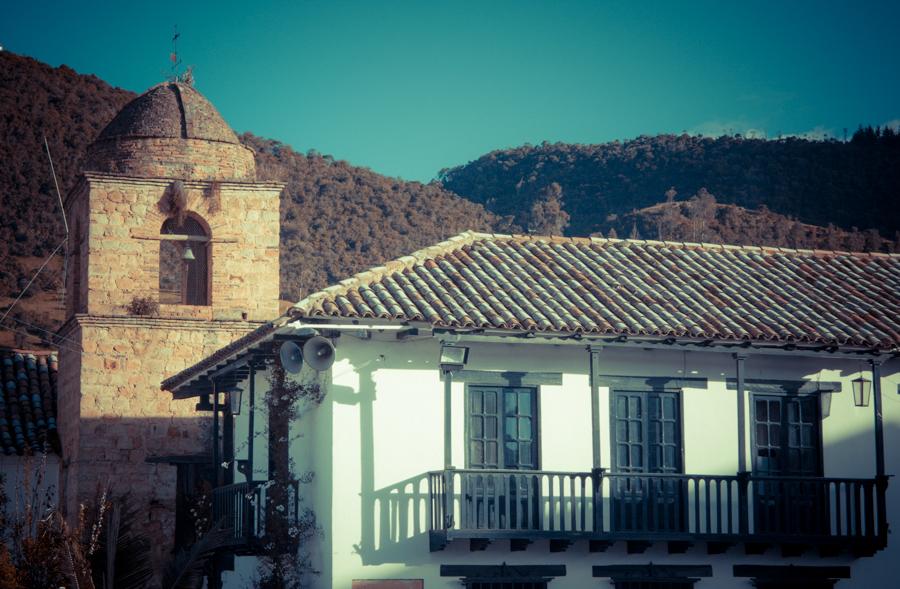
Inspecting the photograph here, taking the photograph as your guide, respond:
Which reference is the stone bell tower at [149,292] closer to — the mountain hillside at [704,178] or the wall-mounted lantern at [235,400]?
the wall-mounted lantern at [235,400]

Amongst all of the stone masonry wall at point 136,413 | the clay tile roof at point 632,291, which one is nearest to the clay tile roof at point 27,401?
the stone masonry wall at point 136,413

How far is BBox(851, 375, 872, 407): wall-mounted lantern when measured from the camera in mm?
21469

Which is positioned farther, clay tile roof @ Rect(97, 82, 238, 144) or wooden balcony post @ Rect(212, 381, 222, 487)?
clay tile roof @ Rect(97, 82, 238, 144)

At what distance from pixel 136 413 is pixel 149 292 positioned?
232cm

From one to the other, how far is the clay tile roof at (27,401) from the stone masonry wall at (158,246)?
362 centimetres

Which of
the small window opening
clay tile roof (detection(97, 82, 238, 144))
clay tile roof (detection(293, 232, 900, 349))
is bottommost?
clay tile roof (detection(293, 232, 900, 349))

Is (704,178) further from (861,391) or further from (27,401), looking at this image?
(861,391)

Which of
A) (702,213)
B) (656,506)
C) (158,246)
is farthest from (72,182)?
(656,506)

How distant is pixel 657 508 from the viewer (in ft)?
67.0

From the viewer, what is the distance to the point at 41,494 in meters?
29.5

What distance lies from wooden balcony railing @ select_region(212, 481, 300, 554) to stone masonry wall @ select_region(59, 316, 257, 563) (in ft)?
23.6

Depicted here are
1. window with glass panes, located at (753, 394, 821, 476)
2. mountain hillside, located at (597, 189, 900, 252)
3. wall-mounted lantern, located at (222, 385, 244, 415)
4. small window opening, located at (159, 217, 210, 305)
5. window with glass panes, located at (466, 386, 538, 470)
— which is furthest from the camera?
mountain hillside, located at (597, 189, 900, 252)

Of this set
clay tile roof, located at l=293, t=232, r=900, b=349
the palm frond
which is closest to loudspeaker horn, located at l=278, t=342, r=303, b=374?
clay tile roof, located at l=293, t=232, r=900, b=349

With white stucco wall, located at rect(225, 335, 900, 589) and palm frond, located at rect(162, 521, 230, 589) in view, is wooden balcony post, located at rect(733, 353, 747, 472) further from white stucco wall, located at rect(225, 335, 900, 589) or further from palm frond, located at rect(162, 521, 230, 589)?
palm frond, located at rect(162, 521, 230, 589)
